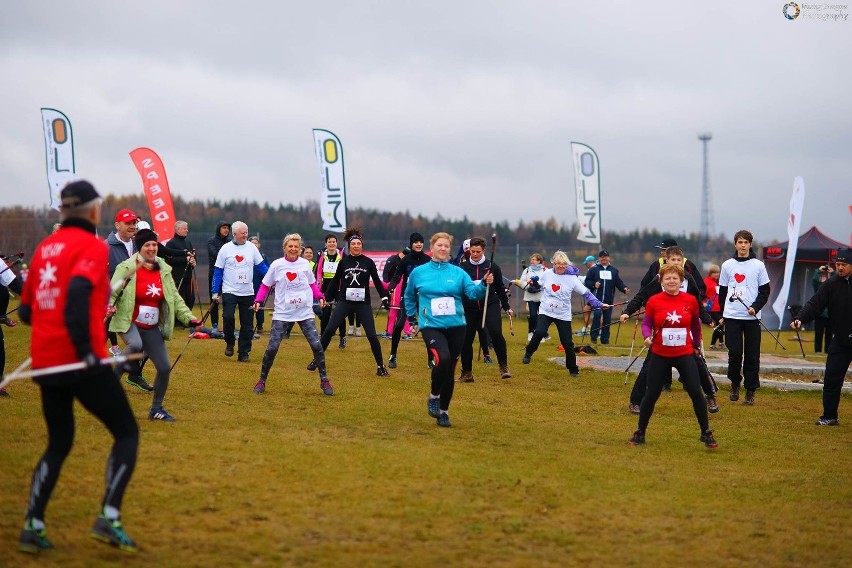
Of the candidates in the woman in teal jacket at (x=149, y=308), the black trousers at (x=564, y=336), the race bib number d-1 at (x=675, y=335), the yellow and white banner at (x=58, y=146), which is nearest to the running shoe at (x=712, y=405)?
the race bib number d-1 at (x=675, y=335)

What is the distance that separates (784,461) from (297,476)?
480 cm

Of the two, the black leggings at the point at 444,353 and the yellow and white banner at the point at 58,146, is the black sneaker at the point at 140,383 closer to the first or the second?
the black leggings at the point at 444,353

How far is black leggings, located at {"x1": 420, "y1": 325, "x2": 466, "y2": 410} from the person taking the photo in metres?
9.73

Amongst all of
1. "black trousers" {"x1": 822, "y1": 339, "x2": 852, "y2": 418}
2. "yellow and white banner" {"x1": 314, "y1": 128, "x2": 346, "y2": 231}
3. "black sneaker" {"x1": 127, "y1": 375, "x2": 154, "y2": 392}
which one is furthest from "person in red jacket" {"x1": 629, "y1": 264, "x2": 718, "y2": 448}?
"yellow and white banner" {"x1": 314, "y1": 128, "x2": 346, "y2": 231}

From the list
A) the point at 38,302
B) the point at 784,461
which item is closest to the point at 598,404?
the point at 784,461

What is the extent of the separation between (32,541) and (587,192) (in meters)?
26.4

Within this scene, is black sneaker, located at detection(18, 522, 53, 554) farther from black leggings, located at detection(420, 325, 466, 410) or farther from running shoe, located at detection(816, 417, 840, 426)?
running shoe, located at detection(816, 417, 840, 426)

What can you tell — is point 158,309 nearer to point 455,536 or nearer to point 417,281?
point 417,281

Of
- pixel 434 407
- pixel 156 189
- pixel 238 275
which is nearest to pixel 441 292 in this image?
pixel 434 407

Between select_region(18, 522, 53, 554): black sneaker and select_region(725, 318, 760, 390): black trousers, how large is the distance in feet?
31.0

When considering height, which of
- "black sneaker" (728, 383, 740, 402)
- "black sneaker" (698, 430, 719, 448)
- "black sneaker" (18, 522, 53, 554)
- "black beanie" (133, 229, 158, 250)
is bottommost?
"black sneaker" (728, 383, 740, 402)

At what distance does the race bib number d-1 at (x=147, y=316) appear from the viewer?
929 centimetres

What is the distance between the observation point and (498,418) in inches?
420

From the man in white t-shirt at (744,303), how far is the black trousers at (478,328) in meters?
3.27
